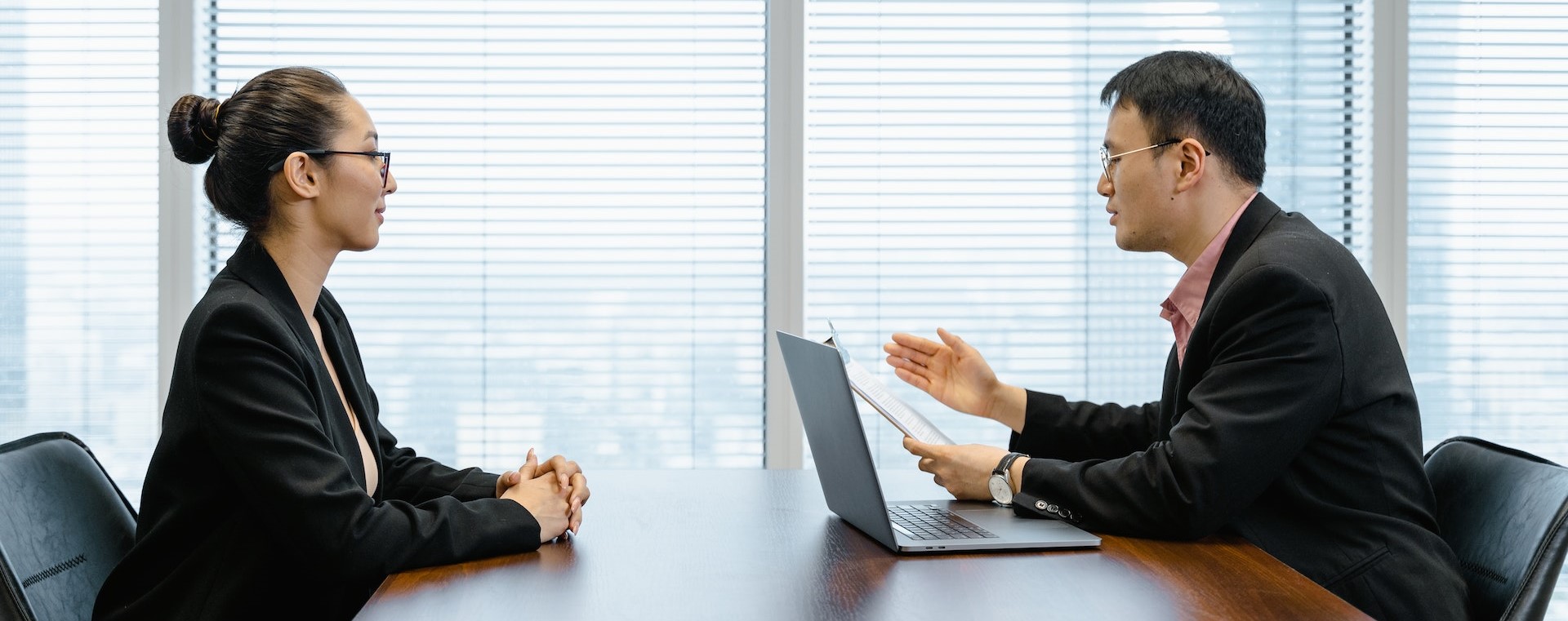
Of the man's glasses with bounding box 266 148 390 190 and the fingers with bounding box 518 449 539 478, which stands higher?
the man's glasses with bounding box 266 148 390 190

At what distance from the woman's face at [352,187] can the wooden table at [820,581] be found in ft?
1.82

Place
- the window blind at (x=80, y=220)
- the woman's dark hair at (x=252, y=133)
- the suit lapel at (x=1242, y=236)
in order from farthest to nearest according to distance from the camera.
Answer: the window blind at (x=80, y=220) < the suit lapel at (x=1242, y=236) < the woman's dark hair at (x=252, y=133)

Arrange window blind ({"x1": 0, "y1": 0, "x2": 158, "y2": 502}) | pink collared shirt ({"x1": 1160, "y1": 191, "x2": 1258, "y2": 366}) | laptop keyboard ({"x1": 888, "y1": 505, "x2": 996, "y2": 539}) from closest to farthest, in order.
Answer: laptop keyboard ({"x1": 888, "y1": 505, "x2": 996, "y2": 539}) → pink collared shirt ({"x1": 1160, "y1": 191, "x2": 1258, "y2": 366}) → window blind ({"x1": 0, "y1": 0, "x2": 158, "y2": 502})

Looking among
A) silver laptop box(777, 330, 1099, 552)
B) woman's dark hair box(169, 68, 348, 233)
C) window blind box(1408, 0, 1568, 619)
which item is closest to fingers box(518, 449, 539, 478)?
silver laptop box(777, 330, 1099, 552)

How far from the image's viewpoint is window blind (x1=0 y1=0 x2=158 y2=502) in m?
2.96

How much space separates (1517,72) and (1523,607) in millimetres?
2212

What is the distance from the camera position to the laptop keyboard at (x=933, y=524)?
1.49 metres

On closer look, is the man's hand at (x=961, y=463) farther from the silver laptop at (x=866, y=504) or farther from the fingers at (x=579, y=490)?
the fingers at (x=579, y=490)

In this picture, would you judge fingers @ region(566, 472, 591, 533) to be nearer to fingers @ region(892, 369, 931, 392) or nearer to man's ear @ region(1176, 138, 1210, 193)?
fingers @ region(892, 369, 931, 392)

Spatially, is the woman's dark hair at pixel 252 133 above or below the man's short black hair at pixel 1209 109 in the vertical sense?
below

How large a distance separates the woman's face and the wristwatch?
3.19ft

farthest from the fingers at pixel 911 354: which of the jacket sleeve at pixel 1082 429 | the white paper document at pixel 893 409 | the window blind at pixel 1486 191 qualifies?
the window blind at pixel 1486 191

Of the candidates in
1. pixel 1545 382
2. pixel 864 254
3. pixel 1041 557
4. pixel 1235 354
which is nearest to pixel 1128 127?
pixel 1235 354

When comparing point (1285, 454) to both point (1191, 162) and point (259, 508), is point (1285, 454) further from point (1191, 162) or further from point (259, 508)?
point (259, 508)
